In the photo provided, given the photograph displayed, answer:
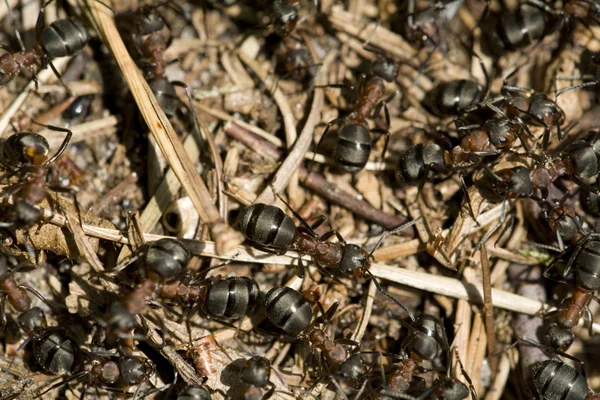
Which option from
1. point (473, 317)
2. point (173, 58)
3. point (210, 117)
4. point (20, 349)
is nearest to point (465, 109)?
point (473, 317)

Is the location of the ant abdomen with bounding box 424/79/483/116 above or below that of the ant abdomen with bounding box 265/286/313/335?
above

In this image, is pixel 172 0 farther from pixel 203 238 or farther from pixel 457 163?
pixel 457 163

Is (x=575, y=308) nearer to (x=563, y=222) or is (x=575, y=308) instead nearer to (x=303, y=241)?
(x=563, y=222)

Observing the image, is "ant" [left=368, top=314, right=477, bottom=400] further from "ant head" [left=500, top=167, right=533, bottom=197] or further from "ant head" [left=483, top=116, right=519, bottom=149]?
"ant head" [left=483, top=116, right=519, bottom=149]

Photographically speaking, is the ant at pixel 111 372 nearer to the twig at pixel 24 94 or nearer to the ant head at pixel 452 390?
the twig at pixel 24 94

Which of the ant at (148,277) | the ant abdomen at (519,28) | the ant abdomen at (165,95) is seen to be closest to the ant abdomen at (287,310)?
the ant at (148,277)

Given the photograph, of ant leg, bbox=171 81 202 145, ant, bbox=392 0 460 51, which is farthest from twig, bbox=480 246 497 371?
ant leg, bbox=171 81 202 145
